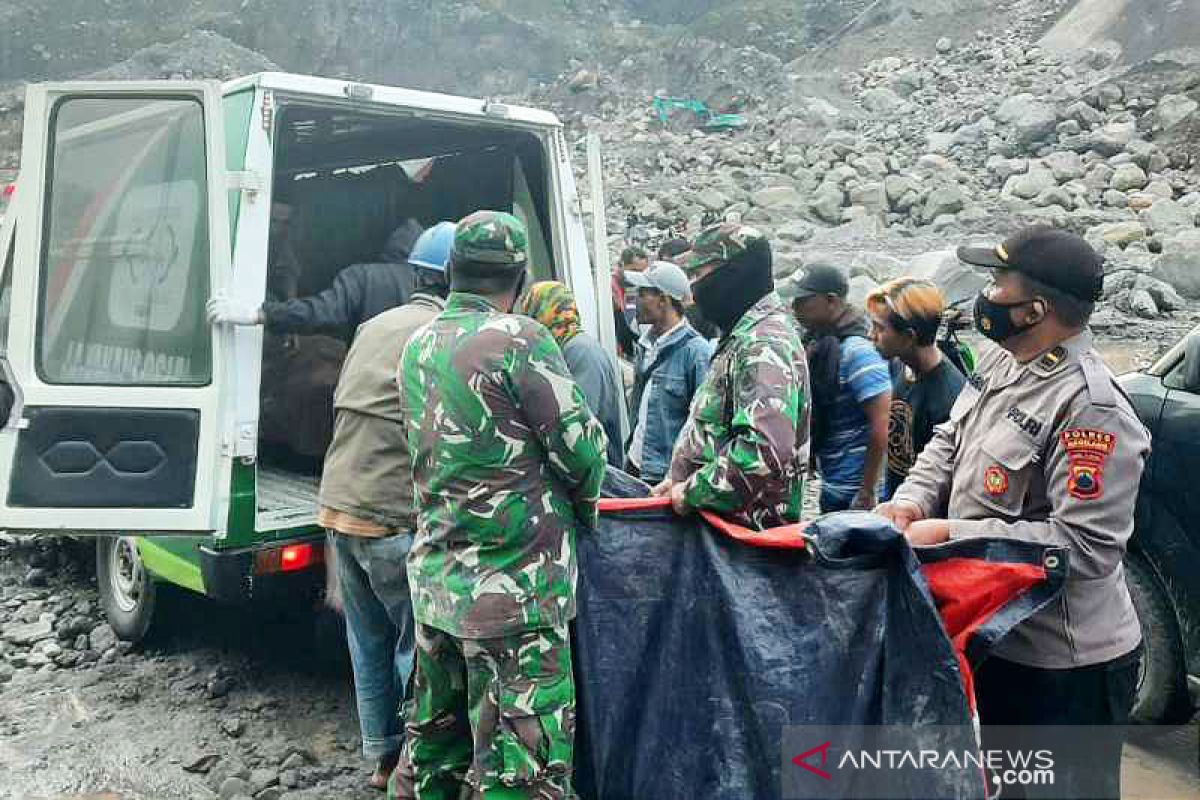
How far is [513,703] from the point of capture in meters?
2.65

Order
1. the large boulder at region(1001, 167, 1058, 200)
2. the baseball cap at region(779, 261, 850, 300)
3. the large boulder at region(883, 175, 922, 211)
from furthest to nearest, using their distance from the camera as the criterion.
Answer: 1. the large boulder at region(883, 175, 922, 211)
2. the large boulder at region(1001, 167, 1058, 200)
3. the baseball cap at region(779, 261, 850, 300)

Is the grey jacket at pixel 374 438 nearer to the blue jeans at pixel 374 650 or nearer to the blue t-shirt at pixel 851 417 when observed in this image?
the blue jeans at pixel 374 650

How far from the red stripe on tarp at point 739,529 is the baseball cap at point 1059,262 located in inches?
29.6

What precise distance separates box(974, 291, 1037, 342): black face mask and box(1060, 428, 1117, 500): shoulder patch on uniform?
29 cm

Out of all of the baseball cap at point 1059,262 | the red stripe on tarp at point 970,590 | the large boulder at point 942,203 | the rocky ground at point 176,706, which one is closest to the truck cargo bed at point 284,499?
the rocky ground at point 176,706

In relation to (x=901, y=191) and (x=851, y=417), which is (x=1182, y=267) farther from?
(x=851, y=417)

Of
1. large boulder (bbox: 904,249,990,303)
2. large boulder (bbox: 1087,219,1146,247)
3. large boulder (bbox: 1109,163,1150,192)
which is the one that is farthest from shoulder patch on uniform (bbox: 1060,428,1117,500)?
large boulder (bbox: 1109,163,1150,192)

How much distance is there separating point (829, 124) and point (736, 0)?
1614 centimetres

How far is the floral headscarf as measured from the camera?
432cm

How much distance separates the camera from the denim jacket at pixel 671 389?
4.33 meters

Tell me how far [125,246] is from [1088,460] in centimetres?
309

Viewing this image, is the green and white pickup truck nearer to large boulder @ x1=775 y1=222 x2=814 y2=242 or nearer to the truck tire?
the truck tire

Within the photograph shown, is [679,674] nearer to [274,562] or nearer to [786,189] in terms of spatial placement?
[274,562]

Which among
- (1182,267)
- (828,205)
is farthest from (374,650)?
(828,205)
